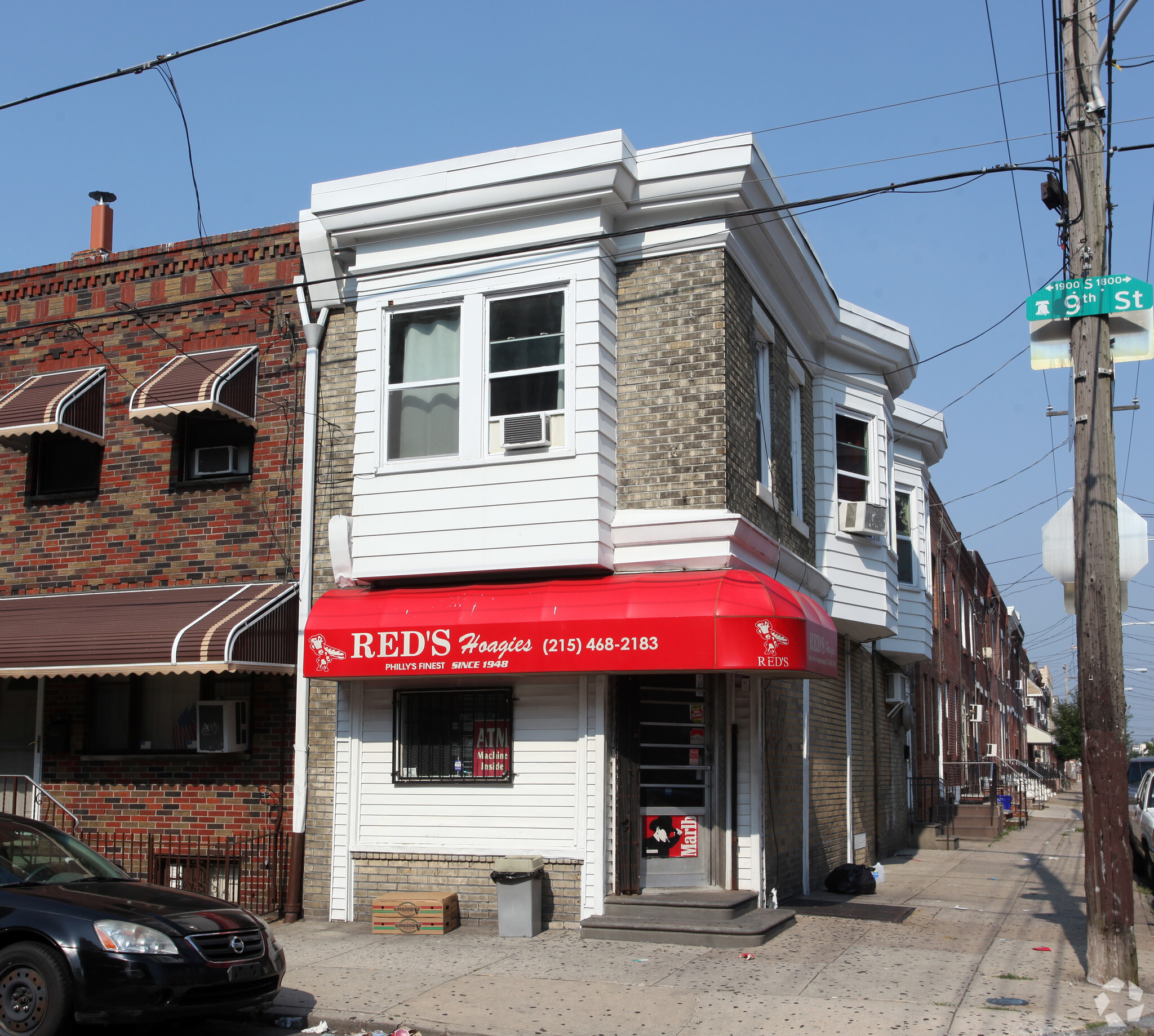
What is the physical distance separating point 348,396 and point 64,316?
4394 mm

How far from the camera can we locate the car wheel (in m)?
7.07

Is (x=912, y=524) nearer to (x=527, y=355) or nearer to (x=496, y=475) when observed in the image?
(x=527, y=355)

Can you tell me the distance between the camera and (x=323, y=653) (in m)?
11.4

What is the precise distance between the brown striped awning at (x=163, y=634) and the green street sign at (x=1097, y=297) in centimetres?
809

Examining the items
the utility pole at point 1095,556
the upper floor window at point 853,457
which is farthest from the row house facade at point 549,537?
the upper floor window at point 853,457

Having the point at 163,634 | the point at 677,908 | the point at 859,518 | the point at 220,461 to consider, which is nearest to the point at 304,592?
the point at 163,634

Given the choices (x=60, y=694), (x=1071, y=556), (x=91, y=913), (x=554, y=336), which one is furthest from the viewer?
(x=60, y=694)

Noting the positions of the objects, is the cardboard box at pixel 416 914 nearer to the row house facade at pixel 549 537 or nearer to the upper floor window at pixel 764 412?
the row house facade at pixel 549 537

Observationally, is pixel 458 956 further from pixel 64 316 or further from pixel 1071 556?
pixel 64 316

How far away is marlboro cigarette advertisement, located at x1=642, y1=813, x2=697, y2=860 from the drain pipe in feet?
12.0

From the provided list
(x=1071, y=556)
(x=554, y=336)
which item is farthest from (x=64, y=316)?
(x=1071, y=556)

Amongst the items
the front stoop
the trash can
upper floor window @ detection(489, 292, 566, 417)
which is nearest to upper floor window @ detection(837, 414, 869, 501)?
upper floor window @ detection(489, 292, 566, 417)

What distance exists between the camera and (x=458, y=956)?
Answer: 10.0 metres

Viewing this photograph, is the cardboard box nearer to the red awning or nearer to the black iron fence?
the black iron fence
